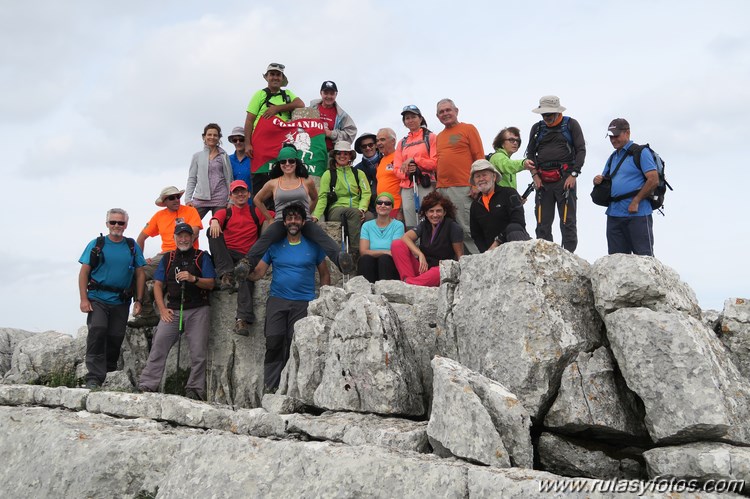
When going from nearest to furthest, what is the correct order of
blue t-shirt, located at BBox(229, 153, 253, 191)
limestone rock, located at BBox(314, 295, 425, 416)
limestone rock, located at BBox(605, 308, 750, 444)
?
limestone rock, located at BBox(605, 308, 750, 444) → limestone rock, located at BBox(314, 295, 425, 416) → blue t-shirt, located at BBox(229, 153, 253, 191)

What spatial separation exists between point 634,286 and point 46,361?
13.9 meters

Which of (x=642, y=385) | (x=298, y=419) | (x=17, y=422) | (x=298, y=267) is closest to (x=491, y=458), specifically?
(x=642, y=385)

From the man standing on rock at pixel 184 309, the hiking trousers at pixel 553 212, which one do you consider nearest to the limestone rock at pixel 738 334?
the hiking trousers at pixel 553 212

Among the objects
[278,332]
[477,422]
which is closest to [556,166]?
[278,332]

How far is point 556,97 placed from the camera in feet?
49.6

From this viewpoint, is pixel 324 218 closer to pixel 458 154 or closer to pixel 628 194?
pixel 458 154

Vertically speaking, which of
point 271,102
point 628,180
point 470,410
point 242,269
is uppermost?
point 271,102

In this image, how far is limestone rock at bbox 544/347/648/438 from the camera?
8922mm

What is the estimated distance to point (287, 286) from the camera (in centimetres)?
1354

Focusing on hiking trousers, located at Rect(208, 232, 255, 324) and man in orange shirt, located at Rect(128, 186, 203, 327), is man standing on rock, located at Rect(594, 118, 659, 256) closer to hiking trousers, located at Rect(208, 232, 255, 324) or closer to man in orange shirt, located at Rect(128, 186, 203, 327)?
hiking trousers, located at Rect(208, 232, 255, 324)

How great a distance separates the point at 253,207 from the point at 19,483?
24.3 feet

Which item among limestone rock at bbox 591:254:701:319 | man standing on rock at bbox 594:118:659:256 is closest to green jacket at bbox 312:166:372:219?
man standing on rock at bbox 594:118:659:256

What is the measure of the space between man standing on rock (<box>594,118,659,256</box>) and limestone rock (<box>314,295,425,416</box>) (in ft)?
18.6

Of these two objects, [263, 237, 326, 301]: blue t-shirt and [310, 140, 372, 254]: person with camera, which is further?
[310, 140, 372, 254]: person with camera
